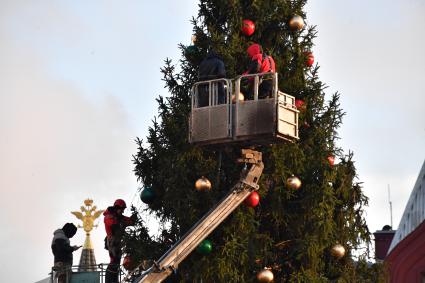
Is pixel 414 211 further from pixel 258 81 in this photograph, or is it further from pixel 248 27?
pixel 258 81

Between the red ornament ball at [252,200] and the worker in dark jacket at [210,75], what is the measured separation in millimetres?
1942

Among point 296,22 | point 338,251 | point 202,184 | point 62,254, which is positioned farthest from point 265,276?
point 62,254

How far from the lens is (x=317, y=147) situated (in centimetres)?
3228

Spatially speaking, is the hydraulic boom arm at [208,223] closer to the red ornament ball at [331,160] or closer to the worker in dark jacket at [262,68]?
the worker in dark jacket at [262,68]

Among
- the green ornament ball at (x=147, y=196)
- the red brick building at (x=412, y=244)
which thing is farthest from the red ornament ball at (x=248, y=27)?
the red brick building at (x=412, y=244)

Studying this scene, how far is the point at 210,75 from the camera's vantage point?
30.3 metres

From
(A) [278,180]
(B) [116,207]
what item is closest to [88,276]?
(B) [116,207]

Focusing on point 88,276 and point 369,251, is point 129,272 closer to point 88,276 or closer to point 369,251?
point 88,276

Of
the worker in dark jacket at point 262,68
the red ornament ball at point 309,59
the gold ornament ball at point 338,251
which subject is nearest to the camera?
the worker in dark jacket at point 262,68

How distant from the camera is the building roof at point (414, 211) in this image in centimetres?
3772

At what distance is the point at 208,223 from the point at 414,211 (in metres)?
9.84

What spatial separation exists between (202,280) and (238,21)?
542cm

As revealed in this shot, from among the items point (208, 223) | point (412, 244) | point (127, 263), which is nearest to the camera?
point (208, 223)

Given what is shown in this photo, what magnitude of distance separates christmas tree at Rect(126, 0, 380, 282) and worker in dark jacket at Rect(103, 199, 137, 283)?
0.49m
